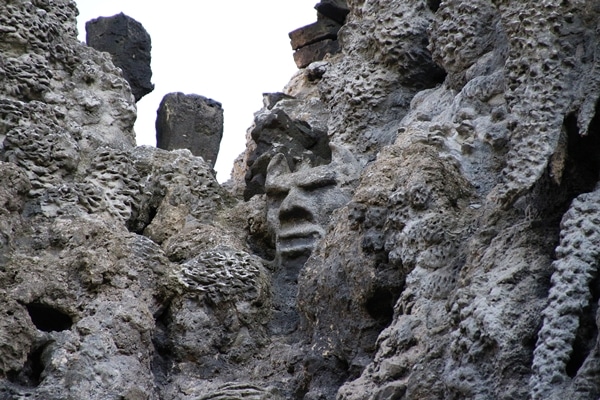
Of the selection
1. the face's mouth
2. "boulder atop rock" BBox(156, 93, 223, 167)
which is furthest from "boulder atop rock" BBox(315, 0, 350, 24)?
the face's mouth

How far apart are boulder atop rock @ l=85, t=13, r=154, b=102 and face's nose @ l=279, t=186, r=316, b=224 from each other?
1.82 meters

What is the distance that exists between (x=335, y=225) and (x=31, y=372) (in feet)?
4.16

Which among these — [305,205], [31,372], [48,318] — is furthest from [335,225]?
[31,372]

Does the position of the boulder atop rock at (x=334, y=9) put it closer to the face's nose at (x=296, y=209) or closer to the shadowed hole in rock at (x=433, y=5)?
the shadowed hole in rock at (x=433, y=5)

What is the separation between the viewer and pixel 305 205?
6.95 metres

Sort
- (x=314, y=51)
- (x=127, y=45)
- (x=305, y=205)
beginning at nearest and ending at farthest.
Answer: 1. (x=305, y=205)
2. (x=127, y=45)
3. (x=314, y=51)

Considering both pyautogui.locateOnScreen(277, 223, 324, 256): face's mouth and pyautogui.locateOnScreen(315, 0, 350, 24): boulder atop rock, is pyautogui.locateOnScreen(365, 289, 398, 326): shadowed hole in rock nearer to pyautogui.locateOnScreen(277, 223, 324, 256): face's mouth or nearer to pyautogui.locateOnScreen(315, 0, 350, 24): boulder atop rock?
pyautogui.locateOnScreen(277, 223, 324, 256): face's mouth

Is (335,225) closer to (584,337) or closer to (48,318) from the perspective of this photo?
(48,318)

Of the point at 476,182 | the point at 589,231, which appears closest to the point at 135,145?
the point at 476,182

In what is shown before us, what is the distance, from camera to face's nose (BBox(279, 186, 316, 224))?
6941 mm

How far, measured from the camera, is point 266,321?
A: 659cm

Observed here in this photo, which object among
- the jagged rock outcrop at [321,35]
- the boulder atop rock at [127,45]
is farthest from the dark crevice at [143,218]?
the jagged rock outcrop at [321,35]

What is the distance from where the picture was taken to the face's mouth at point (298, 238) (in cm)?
689

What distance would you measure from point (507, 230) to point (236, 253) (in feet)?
5.53
